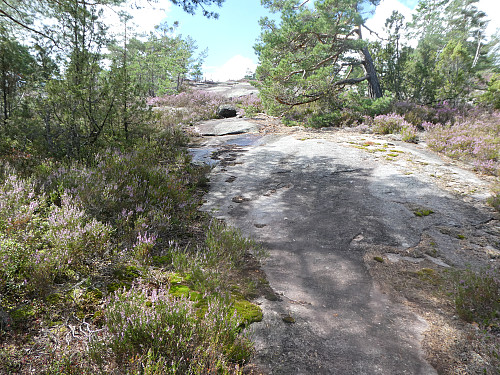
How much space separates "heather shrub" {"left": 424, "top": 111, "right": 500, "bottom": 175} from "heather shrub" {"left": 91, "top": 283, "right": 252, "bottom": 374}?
8268 millimetres

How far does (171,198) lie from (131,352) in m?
3.16

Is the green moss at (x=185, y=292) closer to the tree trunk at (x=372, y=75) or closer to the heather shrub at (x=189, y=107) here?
the heather shrub at (x=189, y=107)

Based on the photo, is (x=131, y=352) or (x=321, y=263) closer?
(x=131, y=352)

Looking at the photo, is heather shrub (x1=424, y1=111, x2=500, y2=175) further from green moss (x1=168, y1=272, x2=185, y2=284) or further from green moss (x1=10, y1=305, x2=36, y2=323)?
green moss (x1=10, y1=305, x2=36, y2=323)

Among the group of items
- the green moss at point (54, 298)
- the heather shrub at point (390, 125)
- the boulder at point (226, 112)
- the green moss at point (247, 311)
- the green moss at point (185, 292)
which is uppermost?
the boulder at point (226, 112)

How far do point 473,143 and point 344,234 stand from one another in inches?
293

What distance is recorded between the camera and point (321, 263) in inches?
141

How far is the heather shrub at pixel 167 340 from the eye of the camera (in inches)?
68.7

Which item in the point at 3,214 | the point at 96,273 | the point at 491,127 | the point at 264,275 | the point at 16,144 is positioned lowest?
the point at 264,275

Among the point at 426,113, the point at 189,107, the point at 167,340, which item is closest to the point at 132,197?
the point at 167,340

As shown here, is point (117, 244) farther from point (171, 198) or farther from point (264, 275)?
point (264, 275)

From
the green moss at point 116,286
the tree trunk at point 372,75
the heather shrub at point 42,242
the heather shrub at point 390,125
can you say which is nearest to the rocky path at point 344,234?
the green moss at point 116,286

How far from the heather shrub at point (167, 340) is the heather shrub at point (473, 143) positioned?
8268mm

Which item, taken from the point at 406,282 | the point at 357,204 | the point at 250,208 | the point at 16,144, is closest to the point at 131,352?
the point at 406,282
